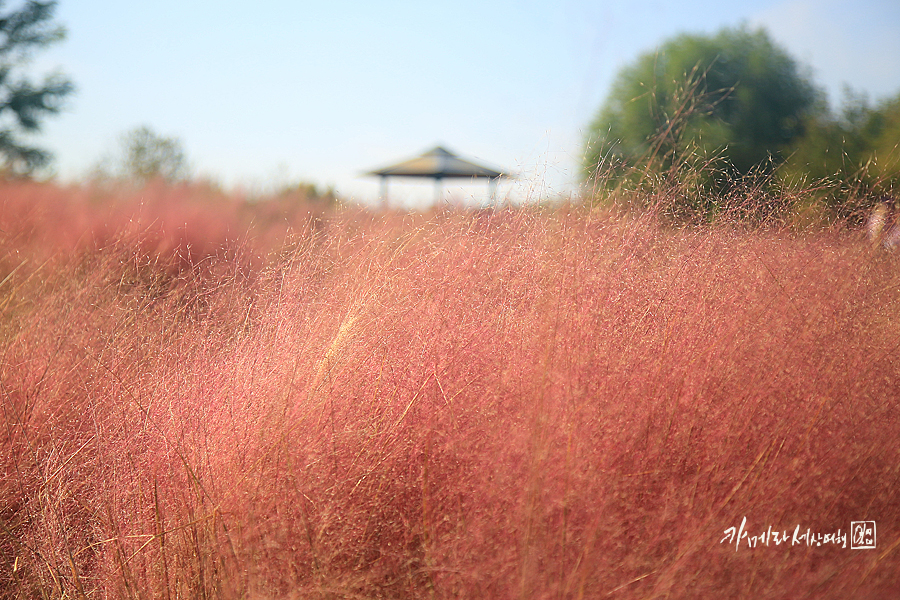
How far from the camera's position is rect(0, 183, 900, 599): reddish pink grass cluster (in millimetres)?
1126

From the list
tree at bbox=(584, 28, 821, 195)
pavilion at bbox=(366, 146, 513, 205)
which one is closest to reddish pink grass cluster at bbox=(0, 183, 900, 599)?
pavilion at bbox=(366, 146, 513, 205)

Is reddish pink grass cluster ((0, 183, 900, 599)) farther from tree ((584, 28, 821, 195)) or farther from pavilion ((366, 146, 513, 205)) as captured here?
tree ((584, 28, 821, 195))

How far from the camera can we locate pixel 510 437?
1.25 m

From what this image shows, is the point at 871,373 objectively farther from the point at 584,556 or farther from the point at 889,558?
the point at 584,556

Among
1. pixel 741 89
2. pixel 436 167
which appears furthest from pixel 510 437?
pixel 741 89

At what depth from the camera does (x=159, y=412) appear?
1.68 meters

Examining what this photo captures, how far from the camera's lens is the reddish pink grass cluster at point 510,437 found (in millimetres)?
1126

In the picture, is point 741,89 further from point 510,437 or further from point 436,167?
point 510,437

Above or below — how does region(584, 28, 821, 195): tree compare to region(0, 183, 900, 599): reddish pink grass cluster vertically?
above

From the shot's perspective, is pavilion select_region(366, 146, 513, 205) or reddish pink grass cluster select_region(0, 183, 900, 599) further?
pavilion select_region(366, 146, 513, 205)

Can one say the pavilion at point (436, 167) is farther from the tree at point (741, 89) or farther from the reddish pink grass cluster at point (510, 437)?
the reddish pink grass cluster at point (510, 437)

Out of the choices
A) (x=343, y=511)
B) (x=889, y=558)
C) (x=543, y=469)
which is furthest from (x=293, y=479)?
(x=889, y=558)

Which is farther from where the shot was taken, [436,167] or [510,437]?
[436,167]

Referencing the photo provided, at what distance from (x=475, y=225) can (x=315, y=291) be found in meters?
0.63
